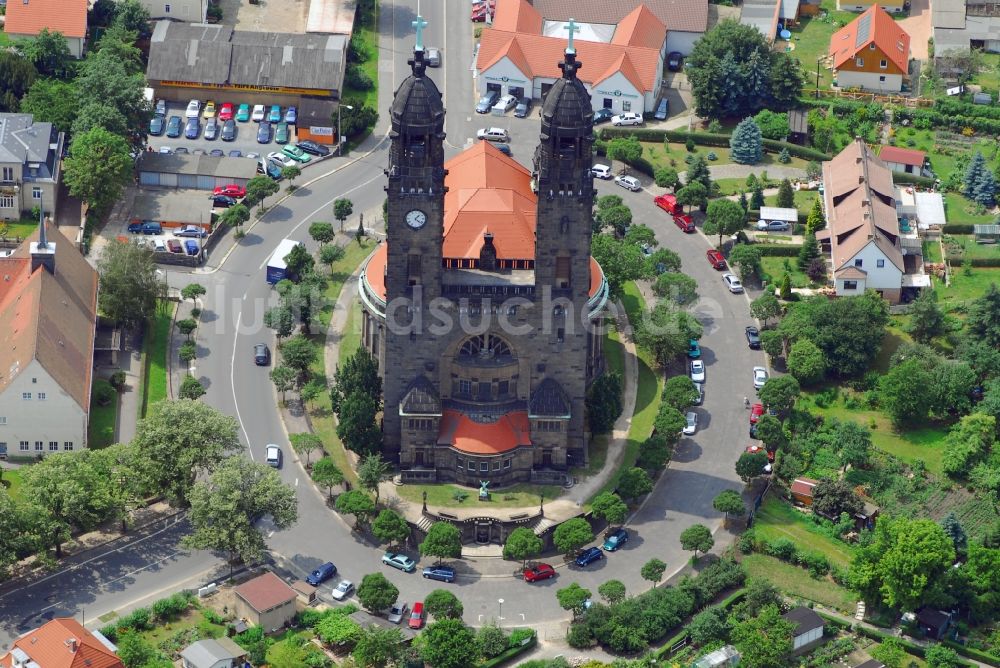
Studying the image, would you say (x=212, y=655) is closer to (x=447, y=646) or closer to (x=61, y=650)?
(x=61, y=650)

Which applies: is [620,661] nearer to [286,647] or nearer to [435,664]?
[435,664]

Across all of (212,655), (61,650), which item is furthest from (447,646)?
(61,650)

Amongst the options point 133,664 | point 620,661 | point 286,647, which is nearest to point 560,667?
point 620,661

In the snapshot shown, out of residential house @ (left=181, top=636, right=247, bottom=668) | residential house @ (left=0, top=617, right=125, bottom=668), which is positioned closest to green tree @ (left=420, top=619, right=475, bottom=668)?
residential house @ (left=181, top=636, right=247, bottom=668)

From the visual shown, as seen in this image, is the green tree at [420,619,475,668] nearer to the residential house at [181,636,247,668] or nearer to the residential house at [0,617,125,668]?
the residential house at [181,636,247,668]

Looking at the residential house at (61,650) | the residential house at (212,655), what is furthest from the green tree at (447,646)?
the residential house at (61,650)
